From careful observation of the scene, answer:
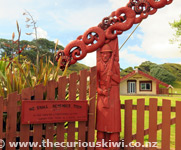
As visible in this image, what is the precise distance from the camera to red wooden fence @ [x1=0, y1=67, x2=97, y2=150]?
9.25 feet

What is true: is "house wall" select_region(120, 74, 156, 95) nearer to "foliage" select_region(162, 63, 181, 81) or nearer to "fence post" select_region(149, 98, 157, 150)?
"fence post" select_region(149, 98, 157, 150)

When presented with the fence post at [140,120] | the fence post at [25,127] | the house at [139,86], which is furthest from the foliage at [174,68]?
the fence post at [25,127]

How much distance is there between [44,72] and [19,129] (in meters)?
1.11

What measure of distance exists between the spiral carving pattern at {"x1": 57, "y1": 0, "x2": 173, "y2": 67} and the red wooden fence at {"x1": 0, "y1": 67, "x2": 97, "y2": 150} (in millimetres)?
490

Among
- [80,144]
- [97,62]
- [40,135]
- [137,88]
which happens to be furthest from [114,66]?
[137,88]

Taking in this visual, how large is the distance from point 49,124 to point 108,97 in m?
1.16

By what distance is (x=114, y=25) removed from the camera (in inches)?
133

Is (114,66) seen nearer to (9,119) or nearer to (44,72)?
(44,72)

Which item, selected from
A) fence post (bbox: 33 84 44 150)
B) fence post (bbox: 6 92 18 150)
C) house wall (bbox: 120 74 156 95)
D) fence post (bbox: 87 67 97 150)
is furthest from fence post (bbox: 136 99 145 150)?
house wall (bbox: 120 74 156 95)

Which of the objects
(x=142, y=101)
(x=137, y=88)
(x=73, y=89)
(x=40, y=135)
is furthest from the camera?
(x=137, y=88)

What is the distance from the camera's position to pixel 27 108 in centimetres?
285

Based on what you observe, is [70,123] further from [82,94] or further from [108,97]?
[108,97]

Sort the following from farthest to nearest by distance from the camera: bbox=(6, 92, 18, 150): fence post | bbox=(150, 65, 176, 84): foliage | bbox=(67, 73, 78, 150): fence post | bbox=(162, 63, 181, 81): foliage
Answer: bbox=(162, 63, 181, 81): foliage
bbox=(150, 65, 176, 84): foliage
bbox=(67, 73, 78, 150): fence post
bbox=(6, 92, 18, 150): fence post

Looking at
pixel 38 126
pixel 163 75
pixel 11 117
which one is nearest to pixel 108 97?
pixel 38 126
